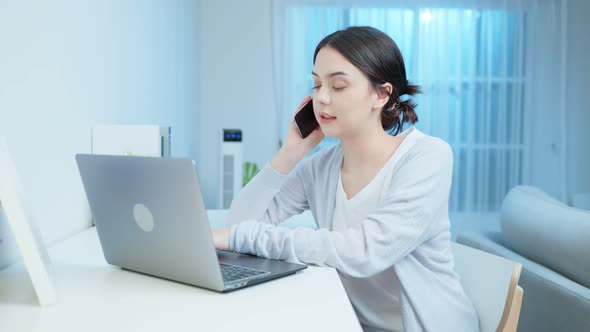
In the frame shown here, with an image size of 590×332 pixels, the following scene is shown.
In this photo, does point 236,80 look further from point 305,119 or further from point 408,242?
point 408,242

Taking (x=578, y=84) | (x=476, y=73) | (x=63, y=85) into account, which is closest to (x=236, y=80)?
(x=476, y=73)

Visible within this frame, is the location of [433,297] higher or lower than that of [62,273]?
lower

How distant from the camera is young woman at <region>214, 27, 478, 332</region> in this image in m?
1.24

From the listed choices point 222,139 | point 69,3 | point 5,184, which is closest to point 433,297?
point 5,184

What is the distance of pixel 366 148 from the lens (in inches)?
60.9

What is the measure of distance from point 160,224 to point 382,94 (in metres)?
0.74

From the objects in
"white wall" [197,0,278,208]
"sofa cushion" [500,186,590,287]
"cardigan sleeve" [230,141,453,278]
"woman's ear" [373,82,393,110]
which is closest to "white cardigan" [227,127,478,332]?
"cardigan sleeve" [230,141,453,278]

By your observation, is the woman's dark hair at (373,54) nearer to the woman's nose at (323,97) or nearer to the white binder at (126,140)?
the woman's nose at (323,97)

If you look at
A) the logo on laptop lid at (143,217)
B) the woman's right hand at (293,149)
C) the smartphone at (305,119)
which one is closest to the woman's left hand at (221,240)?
the logo on laptop lid at (143,217)

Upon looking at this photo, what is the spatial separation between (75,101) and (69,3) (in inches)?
9.7

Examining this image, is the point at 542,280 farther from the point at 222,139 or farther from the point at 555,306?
the point at 222,139

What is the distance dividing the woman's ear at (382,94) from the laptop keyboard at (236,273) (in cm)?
63

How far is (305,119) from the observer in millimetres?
1696

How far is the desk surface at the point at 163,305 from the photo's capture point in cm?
81
